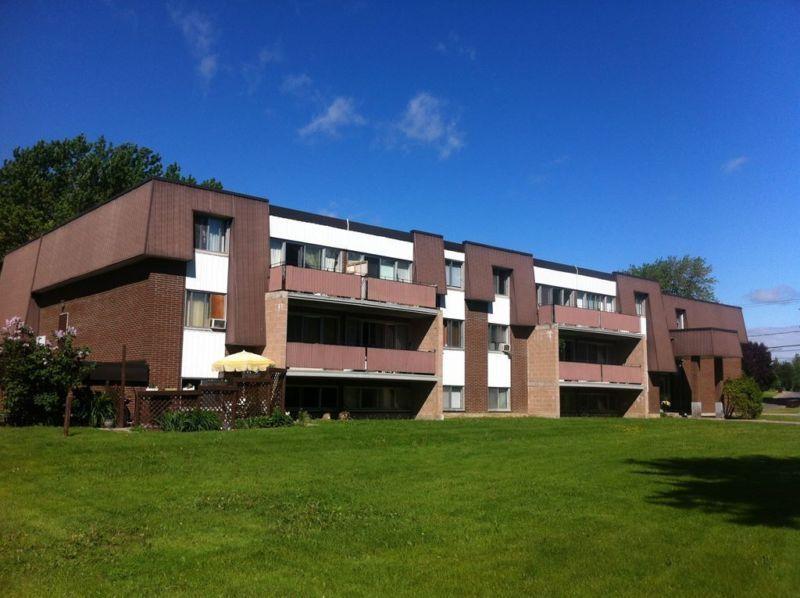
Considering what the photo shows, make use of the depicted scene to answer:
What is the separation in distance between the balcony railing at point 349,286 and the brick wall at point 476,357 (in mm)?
4054

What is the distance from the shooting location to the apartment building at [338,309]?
25.5 meters

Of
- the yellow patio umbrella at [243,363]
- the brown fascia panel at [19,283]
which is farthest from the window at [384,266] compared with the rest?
the brown fascia panel at [19,283]

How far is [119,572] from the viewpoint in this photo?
7156 millimetres

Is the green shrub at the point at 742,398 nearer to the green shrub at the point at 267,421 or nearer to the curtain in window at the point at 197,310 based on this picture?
the green shrub at the point at 267,421

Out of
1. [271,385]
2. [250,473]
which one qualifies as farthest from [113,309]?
[250,473]

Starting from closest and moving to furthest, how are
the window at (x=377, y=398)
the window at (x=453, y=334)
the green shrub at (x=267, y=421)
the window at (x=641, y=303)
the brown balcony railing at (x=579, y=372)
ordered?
the green shrub at (x=267, y=421) → the window at (x=377, y=398) → the window at (x=453, y=334) → the brown balcony railing at (x=579, y=372) → the window at (x=641, y=303)

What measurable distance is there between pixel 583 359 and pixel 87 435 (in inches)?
1200

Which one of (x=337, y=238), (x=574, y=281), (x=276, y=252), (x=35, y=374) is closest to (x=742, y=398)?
(x=574, y=281)

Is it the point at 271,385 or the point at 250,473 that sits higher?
the point at 271,385

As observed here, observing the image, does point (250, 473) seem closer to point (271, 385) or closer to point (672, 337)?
point (271, 385)

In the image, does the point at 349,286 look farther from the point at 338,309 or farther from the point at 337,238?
the point at 337,238

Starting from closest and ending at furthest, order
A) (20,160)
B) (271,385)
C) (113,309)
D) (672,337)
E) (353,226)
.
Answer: (271,385) → (113,309) → (353,226) → (672,337) → (20,160)

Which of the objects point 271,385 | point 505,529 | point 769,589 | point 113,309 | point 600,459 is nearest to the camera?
point 769,589

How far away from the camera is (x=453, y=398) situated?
34562 mm
